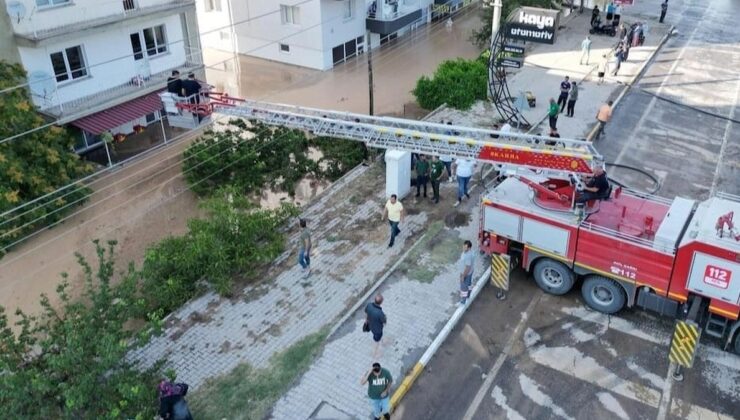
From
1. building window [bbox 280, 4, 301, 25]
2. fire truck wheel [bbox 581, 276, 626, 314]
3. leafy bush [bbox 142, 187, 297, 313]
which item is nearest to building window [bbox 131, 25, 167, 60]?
building window [bbox 280, 4, 301, 25]

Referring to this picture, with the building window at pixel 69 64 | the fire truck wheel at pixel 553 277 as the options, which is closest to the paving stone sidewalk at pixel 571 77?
the fire truck wheel at pixel 553 277

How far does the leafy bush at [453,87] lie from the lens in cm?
2734

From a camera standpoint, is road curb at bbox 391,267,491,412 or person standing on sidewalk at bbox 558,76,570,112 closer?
road curb at bbox 391,267,491,412

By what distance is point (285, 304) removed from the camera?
Result: 15195 mm

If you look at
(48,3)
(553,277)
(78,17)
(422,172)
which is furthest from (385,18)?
(553,277)

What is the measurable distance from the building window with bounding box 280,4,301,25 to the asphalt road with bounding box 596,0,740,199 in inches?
705

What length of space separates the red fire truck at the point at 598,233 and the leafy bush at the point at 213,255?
4343 mm

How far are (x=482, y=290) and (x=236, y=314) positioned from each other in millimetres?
6092

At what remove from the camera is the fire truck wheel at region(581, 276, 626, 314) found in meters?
14.1

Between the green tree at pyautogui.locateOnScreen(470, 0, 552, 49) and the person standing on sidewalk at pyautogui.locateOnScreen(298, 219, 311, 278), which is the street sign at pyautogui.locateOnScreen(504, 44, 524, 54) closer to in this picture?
the green tree at pyautogui.locateOnScreen(470, 0, 552, 49)

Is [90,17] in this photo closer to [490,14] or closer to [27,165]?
[27,165]

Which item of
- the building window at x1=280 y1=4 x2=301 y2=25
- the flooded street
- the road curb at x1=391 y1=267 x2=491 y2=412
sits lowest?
the flooded street

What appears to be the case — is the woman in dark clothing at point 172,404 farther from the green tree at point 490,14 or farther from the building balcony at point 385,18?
the building balcony at point 385,18

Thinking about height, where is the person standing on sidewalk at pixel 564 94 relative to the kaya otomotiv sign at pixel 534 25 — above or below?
below
